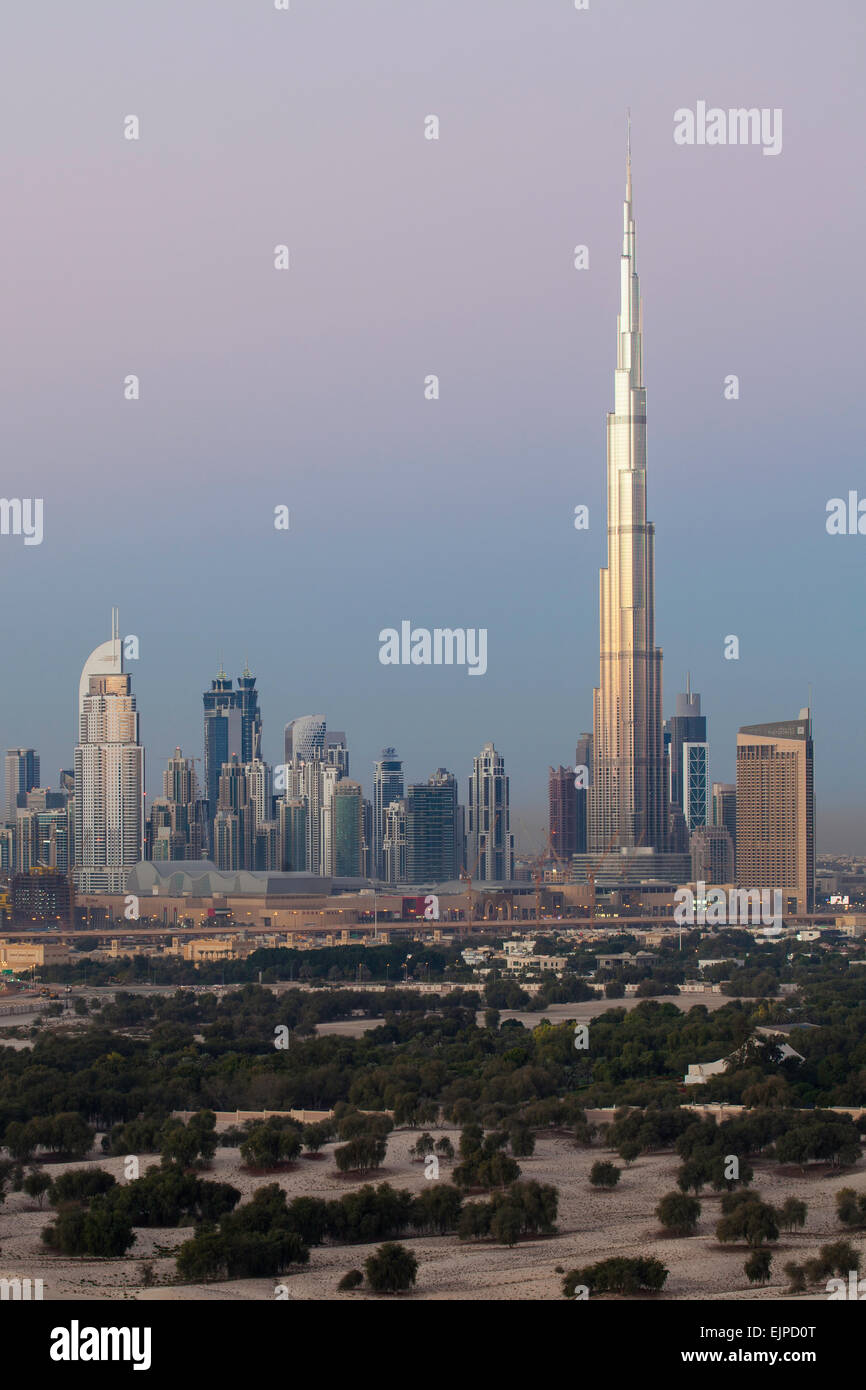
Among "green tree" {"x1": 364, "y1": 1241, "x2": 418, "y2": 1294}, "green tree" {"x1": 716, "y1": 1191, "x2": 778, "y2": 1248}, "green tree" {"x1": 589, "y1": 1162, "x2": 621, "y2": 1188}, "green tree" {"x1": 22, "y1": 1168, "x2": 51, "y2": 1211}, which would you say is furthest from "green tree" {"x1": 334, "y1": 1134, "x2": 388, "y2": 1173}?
"green tree" {"x1": 364, "y1": 1241, "x2": 418, "y2": 1294}

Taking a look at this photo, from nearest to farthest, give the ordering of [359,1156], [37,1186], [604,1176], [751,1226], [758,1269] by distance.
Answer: [758,1269] → [751,1226] → [37,1186] → [604,1176] → [359,1156]

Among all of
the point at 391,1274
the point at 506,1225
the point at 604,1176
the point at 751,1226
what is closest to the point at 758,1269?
the point at 751,1226

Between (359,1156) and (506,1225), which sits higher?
(359,1156)

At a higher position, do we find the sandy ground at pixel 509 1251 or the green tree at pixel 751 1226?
the green tree at pixel 751 1226

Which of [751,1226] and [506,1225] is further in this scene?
[506,1225]

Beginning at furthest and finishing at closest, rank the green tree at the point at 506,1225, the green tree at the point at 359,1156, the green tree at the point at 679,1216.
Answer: the green tree at the point at 359,1156 → the green tree at the point at 679,1216 → the green tree at the point at 506,1225

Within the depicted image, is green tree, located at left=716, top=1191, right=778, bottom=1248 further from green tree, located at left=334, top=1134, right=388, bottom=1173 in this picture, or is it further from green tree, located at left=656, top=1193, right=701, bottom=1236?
green tree, located at left=334, top=1134, right=388, bottom=1173

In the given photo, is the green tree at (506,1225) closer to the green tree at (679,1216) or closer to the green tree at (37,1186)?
the green tree at (679,1216)

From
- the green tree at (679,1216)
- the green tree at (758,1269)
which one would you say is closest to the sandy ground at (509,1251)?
the green tree at (758,1269)

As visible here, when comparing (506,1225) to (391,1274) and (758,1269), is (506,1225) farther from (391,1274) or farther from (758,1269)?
(758,1269)
